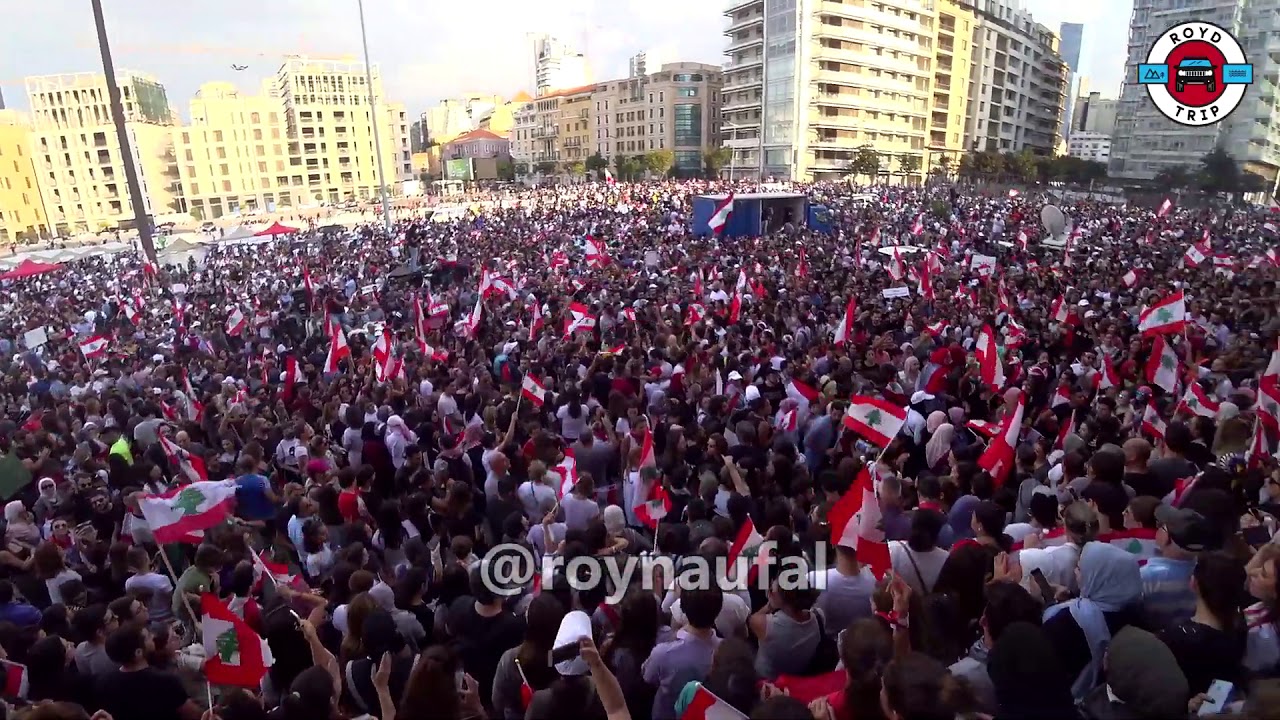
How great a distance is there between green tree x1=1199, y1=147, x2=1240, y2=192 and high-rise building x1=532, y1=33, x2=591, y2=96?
149572mm

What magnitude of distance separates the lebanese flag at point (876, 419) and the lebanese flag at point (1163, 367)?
3.44 m

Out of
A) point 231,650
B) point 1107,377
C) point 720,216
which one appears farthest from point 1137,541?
point 720,216

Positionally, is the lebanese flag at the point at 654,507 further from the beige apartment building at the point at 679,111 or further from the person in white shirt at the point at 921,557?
the beige apartment building at the point at 679,111

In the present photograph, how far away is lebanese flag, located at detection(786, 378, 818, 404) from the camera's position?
720cm

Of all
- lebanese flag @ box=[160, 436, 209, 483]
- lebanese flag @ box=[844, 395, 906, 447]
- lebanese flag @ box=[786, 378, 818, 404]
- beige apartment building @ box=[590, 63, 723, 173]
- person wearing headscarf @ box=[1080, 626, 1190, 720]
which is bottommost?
lebanese flag @ box=[160, 436, 209, 483]

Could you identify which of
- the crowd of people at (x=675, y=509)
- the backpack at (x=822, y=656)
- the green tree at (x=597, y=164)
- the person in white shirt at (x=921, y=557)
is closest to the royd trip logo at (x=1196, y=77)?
the crowd of people at (x=675, y=509)

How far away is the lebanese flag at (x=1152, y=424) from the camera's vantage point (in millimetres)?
5930

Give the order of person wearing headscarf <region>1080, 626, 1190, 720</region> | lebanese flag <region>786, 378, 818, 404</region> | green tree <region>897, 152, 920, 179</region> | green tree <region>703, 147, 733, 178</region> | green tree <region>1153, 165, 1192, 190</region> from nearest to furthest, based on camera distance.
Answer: person wearing headscarf <region>1080, 626, 1190, 720</region> < lebanese flag <region>786, 378, 818, 404</region> < green tree <region>1153, 165, 1192, 190</region> < green tree <region>897, 152, 920, 179</region> < green tree <region>703, 147, 733, 178</region>

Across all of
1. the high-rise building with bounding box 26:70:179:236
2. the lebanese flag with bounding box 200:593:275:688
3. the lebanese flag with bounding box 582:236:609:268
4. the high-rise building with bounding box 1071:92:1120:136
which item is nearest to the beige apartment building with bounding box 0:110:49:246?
the high-rise building with bounding box 26:70:179:236

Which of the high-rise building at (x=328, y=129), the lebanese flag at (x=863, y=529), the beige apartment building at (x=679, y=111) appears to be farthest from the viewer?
the high-rise building at (x=328, y=129)

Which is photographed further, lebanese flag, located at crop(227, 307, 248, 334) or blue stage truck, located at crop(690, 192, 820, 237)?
blue stage truck, located at crop(690, 192, 820, 237)

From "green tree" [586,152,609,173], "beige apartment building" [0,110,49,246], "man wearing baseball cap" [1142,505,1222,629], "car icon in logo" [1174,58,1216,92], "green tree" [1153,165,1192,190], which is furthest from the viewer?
"green tree" [586,152,609,173]

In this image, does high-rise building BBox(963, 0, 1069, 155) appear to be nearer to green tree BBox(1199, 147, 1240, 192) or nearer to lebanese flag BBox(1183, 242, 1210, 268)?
green tree BBox(1199, 147, 1240, 192)

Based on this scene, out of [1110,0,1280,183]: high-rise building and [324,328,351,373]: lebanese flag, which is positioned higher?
[1110,0,1280,183]: high-rise building
